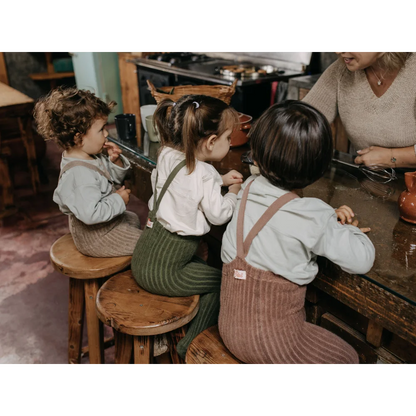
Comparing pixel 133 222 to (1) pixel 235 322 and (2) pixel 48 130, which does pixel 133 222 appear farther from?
(1) pixel 235 322

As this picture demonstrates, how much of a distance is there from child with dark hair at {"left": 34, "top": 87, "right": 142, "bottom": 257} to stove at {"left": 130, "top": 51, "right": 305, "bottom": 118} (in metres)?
2.42

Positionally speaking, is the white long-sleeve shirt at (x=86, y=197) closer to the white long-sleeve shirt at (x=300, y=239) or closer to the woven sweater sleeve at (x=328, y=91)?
the white long-sleeve shirt at (x=300, y=239)

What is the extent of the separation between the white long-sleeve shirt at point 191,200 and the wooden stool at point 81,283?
392 mm

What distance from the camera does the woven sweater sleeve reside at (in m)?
2.07

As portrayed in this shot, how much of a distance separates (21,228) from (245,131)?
252cm

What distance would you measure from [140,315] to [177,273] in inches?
7.8

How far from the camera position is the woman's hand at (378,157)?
6.01ft

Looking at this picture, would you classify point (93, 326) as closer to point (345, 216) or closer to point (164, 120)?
point (164, 120)

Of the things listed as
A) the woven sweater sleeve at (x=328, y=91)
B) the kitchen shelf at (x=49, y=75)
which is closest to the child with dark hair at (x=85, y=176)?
the woven sweater sleeve at (x=328, y=91)

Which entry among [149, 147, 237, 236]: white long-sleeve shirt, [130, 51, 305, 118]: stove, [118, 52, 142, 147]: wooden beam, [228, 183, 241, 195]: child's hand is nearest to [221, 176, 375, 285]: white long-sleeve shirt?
[149, 147, 237, 236]: white long-sleeve shirt

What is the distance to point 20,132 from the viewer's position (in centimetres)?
441

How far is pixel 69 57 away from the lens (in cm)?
735

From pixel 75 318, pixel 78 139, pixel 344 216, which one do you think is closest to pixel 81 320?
pixel 75 318
